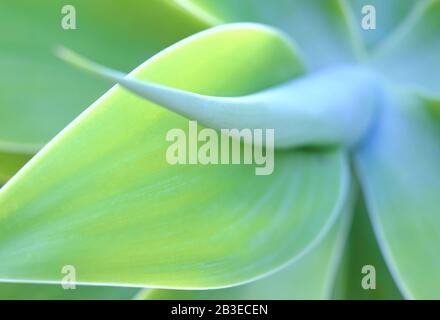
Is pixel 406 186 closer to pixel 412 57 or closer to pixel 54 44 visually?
pixel 412 57

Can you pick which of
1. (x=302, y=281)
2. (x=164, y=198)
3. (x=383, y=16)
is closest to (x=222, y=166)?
(x=164, y=198)

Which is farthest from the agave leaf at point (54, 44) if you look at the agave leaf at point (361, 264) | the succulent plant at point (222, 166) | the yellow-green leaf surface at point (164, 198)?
the agave leaf at point (361, 264)

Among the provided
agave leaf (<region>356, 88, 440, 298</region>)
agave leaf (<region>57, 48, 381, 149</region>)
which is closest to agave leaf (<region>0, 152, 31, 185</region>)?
agave leaf (<region>57, 48, 381, 149</region>)

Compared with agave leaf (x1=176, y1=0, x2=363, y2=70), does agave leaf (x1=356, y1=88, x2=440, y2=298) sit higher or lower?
lower

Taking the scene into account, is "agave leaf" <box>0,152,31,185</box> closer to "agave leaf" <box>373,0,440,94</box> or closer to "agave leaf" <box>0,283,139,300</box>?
"agave leaf" <box>0,283,139,300</box>

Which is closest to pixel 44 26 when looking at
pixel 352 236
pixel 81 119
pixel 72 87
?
pixel 72 87

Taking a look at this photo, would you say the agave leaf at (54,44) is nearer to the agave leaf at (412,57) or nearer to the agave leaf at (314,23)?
the agave leaf at (314,23)
